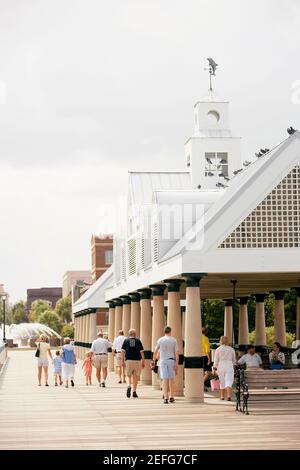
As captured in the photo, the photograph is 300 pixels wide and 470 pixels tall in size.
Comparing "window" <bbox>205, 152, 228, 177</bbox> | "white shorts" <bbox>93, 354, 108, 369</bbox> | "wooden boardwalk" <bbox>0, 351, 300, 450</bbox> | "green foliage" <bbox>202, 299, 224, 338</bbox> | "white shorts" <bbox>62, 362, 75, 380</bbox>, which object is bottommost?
"wooden boardwalk" <bbox>0, 351, 300, 450</bbox>

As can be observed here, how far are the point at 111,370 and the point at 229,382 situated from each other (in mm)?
23094

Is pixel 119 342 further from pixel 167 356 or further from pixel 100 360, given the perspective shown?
pixel 167 356

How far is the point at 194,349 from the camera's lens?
81.6 ft

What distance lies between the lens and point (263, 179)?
24812 mm

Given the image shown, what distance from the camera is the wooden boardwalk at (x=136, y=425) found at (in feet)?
51.8

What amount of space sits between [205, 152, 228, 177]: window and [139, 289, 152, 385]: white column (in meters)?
16.3

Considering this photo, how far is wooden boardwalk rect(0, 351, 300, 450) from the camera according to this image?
1580 centimetres

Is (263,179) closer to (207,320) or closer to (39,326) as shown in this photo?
(207,320)

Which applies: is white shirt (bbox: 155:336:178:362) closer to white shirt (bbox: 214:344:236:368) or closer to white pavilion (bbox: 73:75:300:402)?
white pavilion (bbox: 73:75:300:402)

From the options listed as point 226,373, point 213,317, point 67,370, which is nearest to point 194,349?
point 226,373

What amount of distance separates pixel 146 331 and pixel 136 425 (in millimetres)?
15394

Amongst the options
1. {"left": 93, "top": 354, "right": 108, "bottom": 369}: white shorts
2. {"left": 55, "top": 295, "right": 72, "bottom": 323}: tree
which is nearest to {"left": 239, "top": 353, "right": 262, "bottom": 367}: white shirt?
{"left": 93, "top": 354, "right": 108, "bottom": 369}: white shorts
